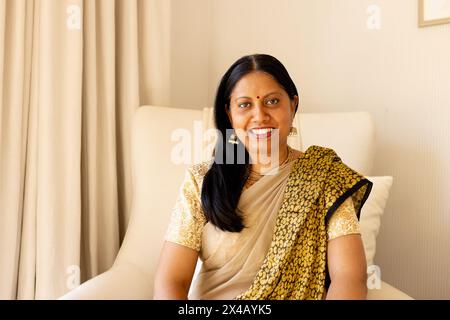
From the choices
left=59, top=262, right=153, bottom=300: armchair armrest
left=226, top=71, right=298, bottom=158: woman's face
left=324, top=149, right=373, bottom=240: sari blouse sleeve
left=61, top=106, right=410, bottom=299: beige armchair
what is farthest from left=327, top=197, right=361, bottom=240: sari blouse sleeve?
left=59, top=262, right=153, bottom=300: armchair armrest

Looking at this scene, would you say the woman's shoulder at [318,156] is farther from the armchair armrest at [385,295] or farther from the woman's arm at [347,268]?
the armchair armrest at [385,295]

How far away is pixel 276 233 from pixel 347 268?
20 cm

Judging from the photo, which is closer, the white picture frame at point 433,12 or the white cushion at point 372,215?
the white cushion at point 372,215

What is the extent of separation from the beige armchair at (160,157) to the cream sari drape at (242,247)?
387 millimetres

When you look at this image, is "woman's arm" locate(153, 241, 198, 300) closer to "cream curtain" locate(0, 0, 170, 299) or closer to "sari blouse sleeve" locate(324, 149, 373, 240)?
"sari blouse sleeve" locate(324, 149, 373, 240)

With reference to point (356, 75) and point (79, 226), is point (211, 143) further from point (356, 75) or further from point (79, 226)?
point (356, 75)

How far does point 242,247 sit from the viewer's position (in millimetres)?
1231

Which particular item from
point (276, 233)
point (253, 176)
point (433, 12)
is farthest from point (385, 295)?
point (433, 12)

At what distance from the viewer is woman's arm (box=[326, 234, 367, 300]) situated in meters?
1.12

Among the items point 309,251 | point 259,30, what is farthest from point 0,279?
point 259,30

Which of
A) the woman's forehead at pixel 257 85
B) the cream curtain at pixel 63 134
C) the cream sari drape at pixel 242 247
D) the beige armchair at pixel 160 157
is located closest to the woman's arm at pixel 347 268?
the cream sari drape at pixel 242 247

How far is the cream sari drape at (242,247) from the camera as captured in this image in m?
1.23
